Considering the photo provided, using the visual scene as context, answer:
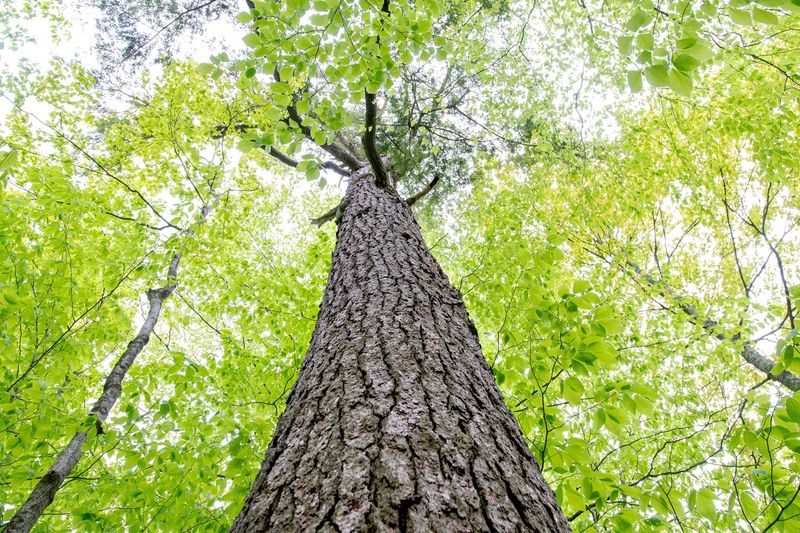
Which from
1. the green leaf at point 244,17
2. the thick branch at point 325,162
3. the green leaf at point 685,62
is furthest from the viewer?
the thick branch at point 325,162

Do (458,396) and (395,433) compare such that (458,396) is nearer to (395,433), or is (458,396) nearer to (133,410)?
(395,433)

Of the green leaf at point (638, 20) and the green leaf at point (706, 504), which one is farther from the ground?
the green leaf at point (638, 20)

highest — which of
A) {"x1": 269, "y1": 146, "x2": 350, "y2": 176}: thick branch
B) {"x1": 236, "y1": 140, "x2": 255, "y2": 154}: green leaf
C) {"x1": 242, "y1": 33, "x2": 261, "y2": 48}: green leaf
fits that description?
{"x1": 269, "y1": 146, "x2": 350, "y2": 176}: thick branch

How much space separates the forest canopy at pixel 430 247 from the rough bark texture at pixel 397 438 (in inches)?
29.9

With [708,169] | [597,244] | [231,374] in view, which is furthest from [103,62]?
[708,169]

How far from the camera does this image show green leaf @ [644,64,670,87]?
1584mm

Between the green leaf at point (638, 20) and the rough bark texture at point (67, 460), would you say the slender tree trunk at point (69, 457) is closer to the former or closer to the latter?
the rough bark texture at point (67, 460)

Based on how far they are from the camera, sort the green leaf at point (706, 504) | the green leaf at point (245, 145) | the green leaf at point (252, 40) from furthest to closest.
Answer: the green leaf at point (245, 145) < the green leaf at point (252, 40) < the green leaf at point (706, 504)

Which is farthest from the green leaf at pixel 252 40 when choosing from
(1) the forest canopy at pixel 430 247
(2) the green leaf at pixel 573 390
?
(2) the green leaf at pixel 573 390

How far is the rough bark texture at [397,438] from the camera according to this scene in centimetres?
97

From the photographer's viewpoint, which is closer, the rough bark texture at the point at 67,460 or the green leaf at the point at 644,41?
the green leaf at the point at 644,41

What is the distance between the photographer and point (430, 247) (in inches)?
229

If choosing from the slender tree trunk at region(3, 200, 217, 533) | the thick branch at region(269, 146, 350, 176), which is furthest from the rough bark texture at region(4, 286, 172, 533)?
the thick branch at region(269, 146, 350, 176)

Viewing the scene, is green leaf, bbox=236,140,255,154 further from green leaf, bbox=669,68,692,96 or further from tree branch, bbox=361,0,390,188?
green leaf, bbox=669,68,692,96
